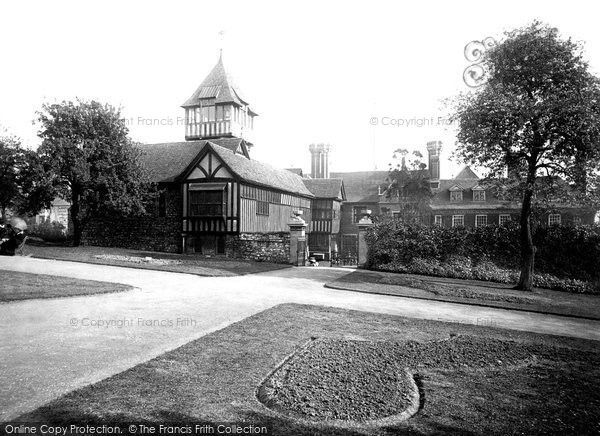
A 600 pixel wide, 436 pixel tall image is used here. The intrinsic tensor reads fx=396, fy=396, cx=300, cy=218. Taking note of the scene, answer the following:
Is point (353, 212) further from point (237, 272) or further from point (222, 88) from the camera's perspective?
point (237, 272)

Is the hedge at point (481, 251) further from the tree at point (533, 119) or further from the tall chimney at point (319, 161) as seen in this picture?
the tall chimney at point (319, 161)

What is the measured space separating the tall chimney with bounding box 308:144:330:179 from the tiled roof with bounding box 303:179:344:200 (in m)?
4.86

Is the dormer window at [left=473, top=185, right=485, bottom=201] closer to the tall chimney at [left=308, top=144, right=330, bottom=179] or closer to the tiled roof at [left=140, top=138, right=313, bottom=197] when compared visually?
the tall chimney at [left=308, top=144, right=330, bottom=179]

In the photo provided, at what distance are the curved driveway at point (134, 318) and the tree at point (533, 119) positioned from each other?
290 inches

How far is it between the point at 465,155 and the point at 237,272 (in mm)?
10523

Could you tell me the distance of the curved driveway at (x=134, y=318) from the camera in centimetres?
477

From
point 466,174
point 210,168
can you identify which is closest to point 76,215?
point 210,168

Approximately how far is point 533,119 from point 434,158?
28395 mm

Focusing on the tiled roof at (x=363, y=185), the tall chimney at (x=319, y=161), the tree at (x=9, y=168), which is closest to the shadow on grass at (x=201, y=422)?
the tree at (x=9, y=168)

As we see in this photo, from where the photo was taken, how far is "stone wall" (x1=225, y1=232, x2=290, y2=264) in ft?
72.0

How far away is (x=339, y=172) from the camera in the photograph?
47938mm

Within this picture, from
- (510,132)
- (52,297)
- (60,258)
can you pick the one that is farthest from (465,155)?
(60,258)

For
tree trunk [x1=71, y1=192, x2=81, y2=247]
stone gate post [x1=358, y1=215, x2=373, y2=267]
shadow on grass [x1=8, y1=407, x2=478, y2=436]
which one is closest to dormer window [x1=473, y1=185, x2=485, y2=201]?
stone gate post [x1=358, y1=215, x2=373, y2=267]

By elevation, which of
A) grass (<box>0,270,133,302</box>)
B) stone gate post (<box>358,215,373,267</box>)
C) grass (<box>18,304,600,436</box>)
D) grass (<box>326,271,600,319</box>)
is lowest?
grass (<box>326,271,600,319</box>)
